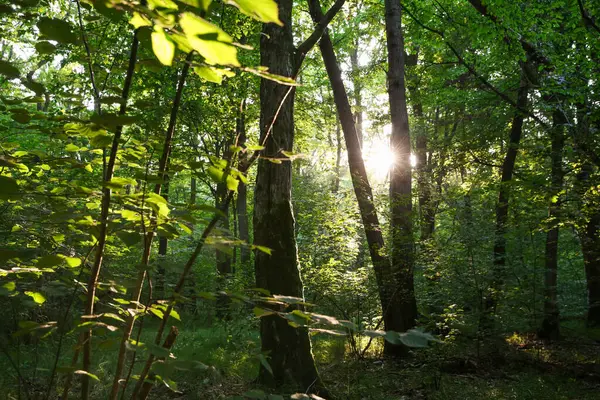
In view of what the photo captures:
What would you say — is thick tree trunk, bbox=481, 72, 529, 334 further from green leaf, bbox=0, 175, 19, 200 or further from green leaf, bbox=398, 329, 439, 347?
green leaf, bbox=0, 175, 19, 200

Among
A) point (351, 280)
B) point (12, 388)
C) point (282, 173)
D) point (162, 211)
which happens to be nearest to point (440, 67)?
point (351, 280)

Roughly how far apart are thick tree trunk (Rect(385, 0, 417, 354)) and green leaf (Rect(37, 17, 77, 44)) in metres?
6.63

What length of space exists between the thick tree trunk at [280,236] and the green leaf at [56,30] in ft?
12.2

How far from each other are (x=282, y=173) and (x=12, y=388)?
4.09 m

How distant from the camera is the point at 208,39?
1.96 feet

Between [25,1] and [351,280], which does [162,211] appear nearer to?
[25,1]

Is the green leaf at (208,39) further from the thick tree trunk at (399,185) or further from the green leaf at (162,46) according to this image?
the thick tree trunk at (399,185)

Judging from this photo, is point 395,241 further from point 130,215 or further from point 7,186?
point 7,186

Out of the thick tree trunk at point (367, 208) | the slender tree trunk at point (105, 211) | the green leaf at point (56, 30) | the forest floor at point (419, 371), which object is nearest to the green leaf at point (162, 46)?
the green leaf at point (56, 30)

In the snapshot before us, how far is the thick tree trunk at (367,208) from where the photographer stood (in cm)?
757

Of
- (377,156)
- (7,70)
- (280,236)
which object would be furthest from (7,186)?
(377,156)

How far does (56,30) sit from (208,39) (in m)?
0.44

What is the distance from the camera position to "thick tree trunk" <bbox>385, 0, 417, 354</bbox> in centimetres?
730

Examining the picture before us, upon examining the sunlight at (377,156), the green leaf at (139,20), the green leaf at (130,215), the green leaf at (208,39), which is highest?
the sunlight at (377,156)
